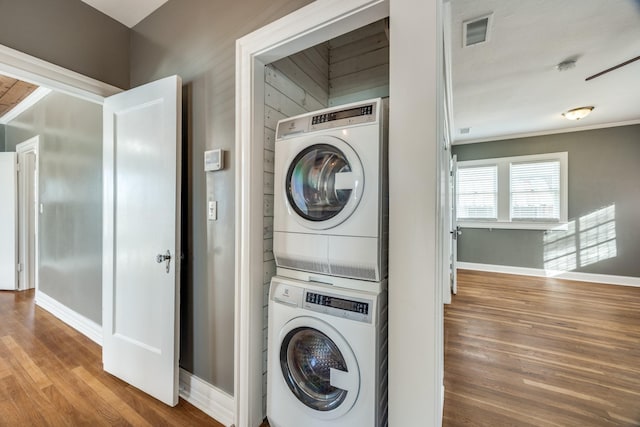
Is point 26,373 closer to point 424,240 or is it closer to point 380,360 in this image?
point 380,360

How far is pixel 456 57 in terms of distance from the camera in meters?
2.37

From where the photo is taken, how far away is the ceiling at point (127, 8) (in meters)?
1.81

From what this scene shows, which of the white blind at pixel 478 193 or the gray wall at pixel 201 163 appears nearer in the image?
the gray wall at pixel 201 163

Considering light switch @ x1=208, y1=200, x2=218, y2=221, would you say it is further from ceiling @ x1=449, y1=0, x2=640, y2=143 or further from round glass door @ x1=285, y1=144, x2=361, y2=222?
ceiling @ x1=449, y1=0, x2=640, y2=143

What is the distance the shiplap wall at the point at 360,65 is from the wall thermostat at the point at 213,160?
1144 millimetres

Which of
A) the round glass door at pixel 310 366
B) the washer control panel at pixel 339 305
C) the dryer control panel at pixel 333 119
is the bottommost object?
the round glass door at pixel 310 366

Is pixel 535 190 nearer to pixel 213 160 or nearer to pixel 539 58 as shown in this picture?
pixel 539 58

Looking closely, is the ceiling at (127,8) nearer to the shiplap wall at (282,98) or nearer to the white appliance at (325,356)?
the shiplap wall at (282,98)

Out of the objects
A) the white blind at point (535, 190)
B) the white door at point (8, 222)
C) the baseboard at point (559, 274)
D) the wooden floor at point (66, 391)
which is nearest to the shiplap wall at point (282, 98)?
the wooden floor at point (66, 391)

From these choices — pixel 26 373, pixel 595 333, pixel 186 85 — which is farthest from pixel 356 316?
pixel 595 333

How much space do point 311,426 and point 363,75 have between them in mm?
2290

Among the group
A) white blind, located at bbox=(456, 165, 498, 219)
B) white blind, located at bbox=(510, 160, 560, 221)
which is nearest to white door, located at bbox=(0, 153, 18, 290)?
white blind, located at bbox=(456, 165, 498, 219)

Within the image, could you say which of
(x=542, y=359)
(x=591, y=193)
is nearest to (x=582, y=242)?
(x=591, y=193)

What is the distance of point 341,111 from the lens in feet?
4.07
